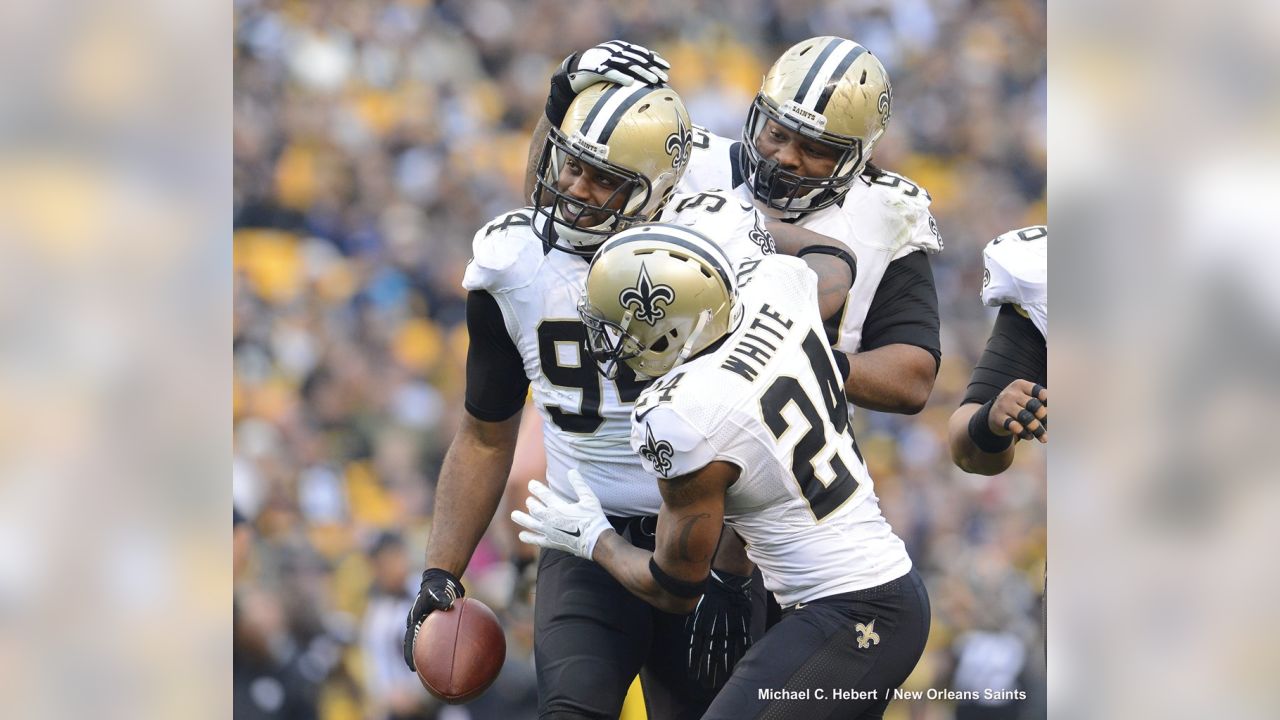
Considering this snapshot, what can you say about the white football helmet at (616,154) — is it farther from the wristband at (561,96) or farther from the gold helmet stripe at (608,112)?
the wristband at (561,96)

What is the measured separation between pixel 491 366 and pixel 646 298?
2.19 feet

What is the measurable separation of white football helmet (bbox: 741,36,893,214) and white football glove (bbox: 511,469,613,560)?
35.4 inches

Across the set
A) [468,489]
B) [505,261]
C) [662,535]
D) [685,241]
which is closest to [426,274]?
[468,489]

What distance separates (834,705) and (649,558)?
1.49ft

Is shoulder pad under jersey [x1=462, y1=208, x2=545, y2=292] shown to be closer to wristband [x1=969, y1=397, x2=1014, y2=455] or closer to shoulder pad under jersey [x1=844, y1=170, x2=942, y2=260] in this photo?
shoulder pad under jersey [x1=844, y1=170, x2=942, y2=260]

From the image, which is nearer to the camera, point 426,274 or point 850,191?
point 850,191

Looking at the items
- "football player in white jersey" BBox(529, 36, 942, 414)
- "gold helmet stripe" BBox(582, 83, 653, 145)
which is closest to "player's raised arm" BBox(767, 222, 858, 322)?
"football player in white jersey" BBox(529, 36, 942, 414)

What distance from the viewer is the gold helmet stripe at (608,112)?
3.28 metres

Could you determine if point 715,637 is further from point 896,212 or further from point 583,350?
point 896,212

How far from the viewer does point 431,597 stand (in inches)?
139

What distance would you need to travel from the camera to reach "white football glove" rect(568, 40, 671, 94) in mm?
3430
